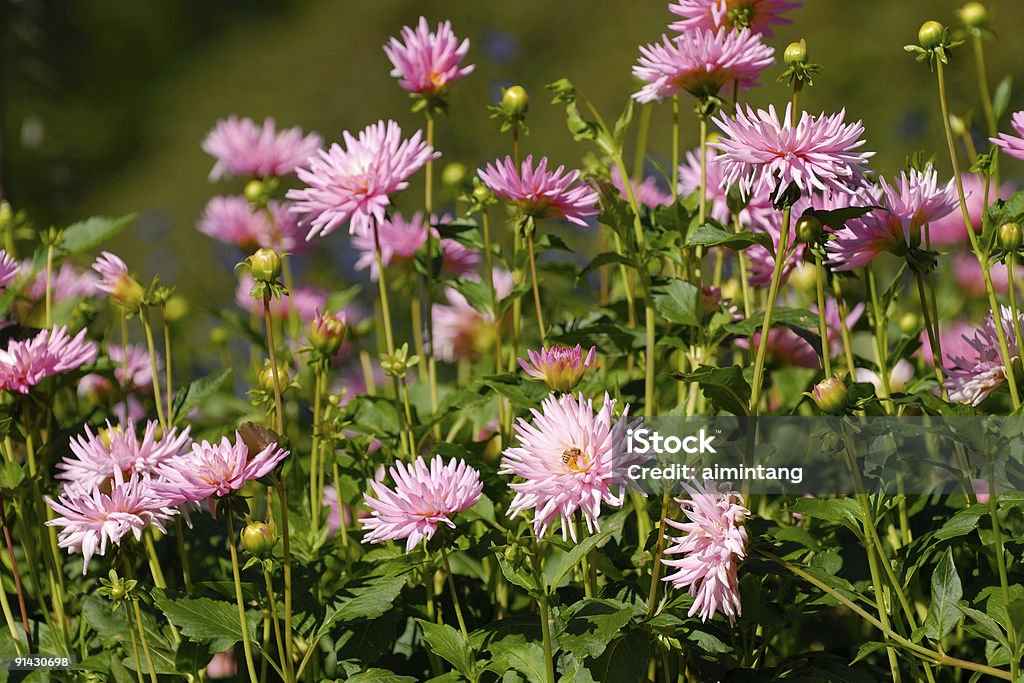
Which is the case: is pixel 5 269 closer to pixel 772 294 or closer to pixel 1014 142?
pixel 772 294

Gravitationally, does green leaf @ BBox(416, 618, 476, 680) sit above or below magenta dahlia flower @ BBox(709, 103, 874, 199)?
below

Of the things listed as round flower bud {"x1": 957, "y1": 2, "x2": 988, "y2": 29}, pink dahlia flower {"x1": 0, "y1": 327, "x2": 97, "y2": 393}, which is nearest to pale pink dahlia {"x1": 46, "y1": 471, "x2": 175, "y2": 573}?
pink dahlia flower {"x1": 0, "y1": 327, "x2": 97, "y2": 393}

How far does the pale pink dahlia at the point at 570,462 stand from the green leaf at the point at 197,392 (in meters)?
0.43

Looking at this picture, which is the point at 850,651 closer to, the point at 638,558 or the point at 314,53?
the point at 638,558

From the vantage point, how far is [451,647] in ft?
2.76

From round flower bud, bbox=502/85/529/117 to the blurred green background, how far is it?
289cm

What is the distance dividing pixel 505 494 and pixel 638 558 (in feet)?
0.41

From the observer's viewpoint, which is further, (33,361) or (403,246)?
(403,246)

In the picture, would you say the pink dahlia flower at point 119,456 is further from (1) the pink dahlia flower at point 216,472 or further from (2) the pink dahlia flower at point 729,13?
(2) the pink dahlia flower at point 729,13

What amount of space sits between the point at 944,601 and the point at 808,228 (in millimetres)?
293

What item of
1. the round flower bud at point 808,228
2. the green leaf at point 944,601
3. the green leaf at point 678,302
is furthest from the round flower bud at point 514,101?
the green leaf at point 944,601

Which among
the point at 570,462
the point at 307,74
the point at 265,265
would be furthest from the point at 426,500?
the point at 307,74

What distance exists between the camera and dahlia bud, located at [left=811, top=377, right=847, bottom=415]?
2.53 ft

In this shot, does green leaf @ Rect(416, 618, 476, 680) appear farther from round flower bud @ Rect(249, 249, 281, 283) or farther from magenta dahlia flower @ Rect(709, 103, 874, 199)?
magenta dahlia flower @ Rect(709, 103, 874, 199)
